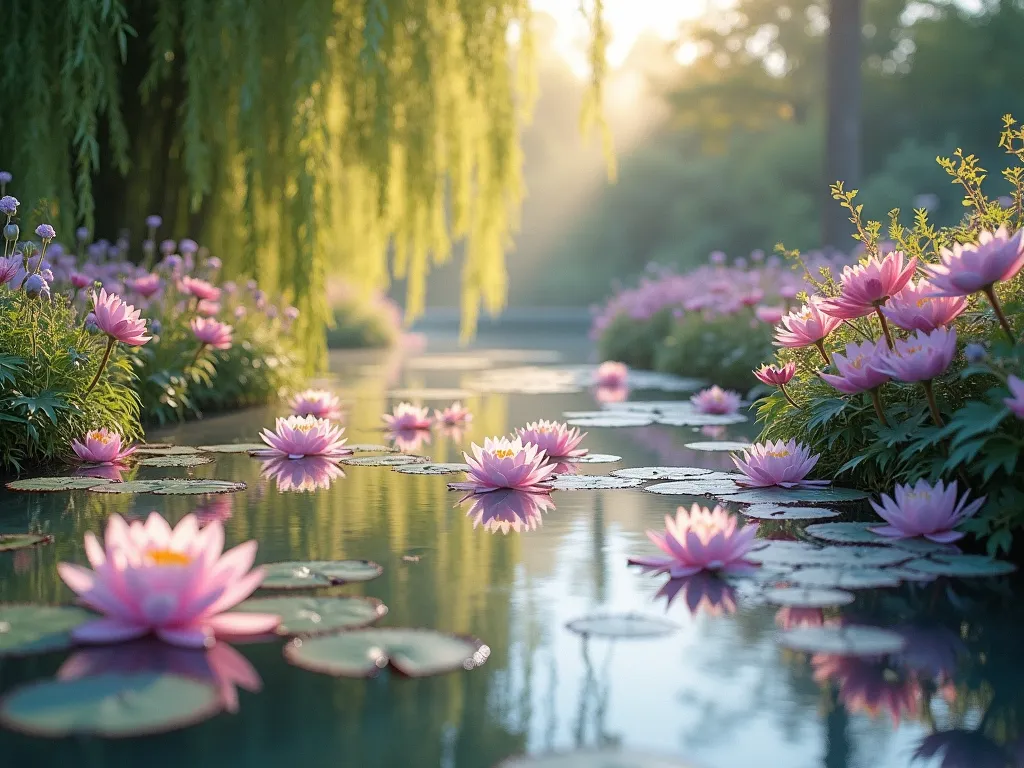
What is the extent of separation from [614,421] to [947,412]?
2.70m

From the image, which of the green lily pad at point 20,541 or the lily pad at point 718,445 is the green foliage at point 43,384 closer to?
the green lily pad at point 20,541

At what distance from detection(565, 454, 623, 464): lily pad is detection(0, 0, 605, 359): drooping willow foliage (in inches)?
89.5

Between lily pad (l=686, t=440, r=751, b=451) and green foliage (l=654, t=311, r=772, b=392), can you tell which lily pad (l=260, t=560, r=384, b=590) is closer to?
lily pad (l=686, t=440, r=751, b=451)

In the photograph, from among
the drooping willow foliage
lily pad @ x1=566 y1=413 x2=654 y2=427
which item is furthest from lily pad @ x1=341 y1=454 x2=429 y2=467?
the drooping willow foliage

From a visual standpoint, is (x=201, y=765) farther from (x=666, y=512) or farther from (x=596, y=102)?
(x=596, y=102)

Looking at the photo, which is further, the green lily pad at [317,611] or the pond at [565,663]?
the green lily pad at [317,611]

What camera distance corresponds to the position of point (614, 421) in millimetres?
5691

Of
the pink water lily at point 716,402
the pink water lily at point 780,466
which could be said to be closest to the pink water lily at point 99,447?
the pink water lily at point 780,466

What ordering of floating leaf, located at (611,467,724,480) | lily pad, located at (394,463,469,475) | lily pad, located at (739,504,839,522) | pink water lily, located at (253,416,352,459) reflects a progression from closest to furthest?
lily pad, located at (739,504,839,522) → floating leaf, located at (611,467,724,480) → lily pad, located at (394,463,469,475) → pink water lily, located at (253,416,352,459)

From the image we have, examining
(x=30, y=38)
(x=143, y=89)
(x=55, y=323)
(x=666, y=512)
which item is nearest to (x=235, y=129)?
(x=143, y=89)

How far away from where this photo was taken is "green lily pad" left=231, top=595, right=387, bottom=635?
2.05 meters

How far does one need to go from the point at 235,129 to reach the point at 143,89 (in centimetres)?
95

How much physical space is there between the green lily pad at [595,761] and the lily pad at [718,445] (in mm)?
3122

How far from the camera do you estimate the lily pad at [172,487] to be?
3471mm
